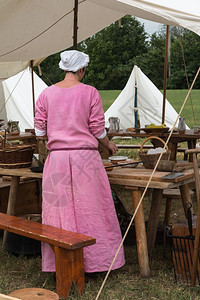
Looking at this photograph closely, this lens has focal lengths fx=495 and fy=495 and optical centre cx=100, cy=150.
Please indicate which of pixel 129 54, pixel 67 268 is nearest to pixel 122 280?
pixel 67 268

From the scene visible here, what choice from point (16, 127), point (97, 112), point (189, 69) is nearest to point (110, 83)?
point (189, 69)

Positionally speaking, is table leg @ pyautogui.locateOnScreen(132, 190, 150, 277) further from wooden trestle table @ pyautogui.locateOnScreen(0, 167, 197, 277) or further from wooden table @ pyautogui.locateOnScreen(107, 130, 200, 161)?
wooden table @ pyautogui.locateOnScreen(107, 130, 200, 161)

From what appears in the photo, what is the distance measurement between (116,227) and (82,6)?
10.2 feet

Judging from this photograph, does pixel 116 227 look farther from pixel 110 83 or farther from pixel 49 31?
pixel 110 83

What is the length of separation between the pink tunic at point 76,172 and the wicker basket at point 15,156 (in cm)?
58

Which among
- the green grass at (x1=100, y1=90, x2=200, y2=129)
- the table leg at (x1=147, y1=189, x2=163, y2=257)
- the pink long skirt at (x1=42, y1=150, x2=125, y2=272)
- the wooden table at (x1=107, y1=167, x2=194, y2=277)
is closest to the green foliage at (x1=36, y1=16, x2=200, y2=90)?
the green grass at (x1=100, y1=90, x2=200, y2=129)

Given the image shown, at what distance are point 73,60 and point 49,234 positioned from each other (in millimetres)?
1042

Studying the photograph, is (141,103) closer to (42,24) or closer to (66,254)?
(42,24)

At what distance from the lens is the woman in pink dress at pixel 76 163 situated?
298 cm

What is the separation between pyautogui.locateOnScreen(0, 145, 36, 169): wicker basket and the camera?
3551 millimetres

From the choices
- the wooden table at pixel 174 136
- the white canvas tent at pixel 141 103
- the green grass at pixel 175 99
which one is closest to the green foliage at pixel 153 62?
the green grass at pixel 175 99

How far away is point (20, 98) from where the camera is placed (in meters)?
10.7

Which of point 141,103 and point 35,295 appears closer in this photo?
point 35,295

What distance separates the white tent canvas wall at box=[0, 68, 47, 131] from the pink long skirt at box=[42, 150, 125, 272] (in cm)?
748
